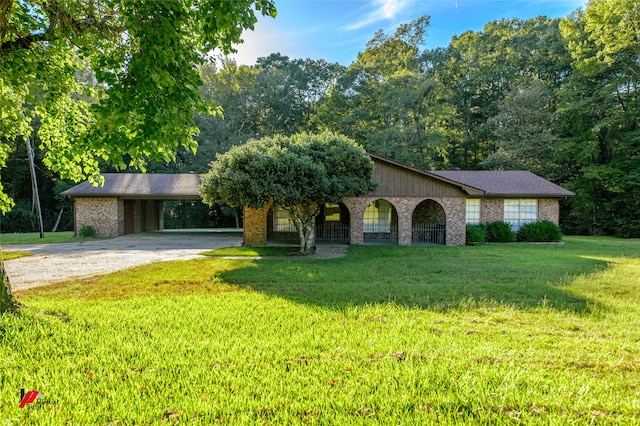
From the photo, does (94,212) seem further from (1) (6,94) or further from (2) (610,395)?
(2) (610,395)

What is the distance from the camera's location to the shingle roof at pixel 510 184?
1825cm

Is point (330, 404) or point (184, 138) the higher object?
point (184, 138)

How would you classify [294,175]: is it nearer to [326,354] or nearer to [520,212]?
[326,354]

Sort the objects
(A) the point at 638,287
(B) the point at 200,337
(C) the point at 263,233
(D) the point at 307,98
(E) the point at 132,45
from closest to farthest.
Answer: (B) the point at 200,337, (E) the point at 132,45, (A) the point at 638,287, (C) the point at 263,233, (D) the point at 307,98

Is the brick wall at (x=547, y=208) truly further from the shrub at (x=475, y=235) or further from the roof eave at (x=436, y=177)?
the roof eave at (x=436, y=177)

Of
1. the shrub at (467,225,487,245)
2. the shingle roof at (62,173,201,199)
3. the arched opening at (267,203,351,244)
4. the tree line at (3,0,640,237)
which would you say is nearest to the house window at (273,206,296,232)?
the arched opening at (267,203,351,244)

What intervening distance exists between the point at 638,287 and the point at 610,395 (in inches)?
236

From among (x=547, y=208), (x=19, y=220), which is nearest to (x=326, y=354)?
(x=547, y=208)

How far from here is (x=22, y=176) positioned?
30.6 m

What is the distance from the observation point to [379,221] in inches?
720

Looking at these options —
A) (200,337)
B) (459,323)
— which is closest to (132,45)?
(200,337)

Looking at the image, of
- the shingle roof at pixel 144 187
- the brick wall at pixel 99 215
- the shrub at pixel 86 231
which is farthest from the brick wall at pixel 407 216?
the shrub at pixel 86 231

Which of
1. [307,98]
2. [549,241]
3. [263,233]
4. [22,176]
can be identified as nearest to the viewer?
[263,233]

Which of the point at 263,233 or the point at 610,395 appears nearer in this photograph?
the point at 610,395
